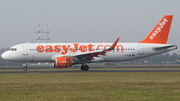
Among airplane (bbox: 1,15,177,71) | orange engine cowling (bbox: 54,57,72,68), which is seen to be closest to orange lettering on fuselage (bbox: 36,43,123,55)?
airplane (bbox: 1,15,177,71)

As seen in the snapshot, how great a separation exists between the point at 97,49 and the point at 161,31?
9.56 m

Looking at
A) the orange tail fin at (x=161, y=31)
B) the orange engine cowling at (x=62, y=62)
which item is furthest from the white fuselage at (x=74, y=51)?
the orange engine cowling at (x=62, y=62)

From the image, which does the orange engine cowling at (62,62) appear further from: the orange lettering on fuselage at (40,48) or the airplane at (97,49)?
the orange lettering on fuselage at (40,48)

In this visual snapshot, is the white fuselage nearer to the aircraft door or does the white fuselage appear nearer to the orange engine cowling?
the aircraft door

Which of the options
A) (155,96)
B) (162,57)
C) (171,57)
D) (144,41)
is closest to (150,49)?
(144,41)

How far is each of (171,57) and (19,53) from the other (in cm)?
10112

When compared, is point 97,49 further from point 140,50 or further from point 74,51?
point 140,50

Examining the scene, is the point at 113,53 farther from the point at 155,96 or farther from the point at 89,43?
the point at 155,96

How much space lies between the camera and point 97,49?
1410 inches

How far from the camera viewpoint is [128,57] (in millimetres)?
36312

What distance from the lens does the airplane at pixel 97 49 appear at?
116 ft

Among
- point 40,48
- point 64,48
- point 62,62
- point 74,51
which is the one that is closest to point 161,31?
point 74,51

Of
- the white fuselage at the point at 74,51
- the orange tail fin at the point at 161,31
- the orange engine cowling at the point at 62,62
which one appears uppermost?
the orange tail fin at the point at 161,31

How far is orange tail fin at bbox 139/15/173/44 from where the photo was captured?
3700 centimetres
